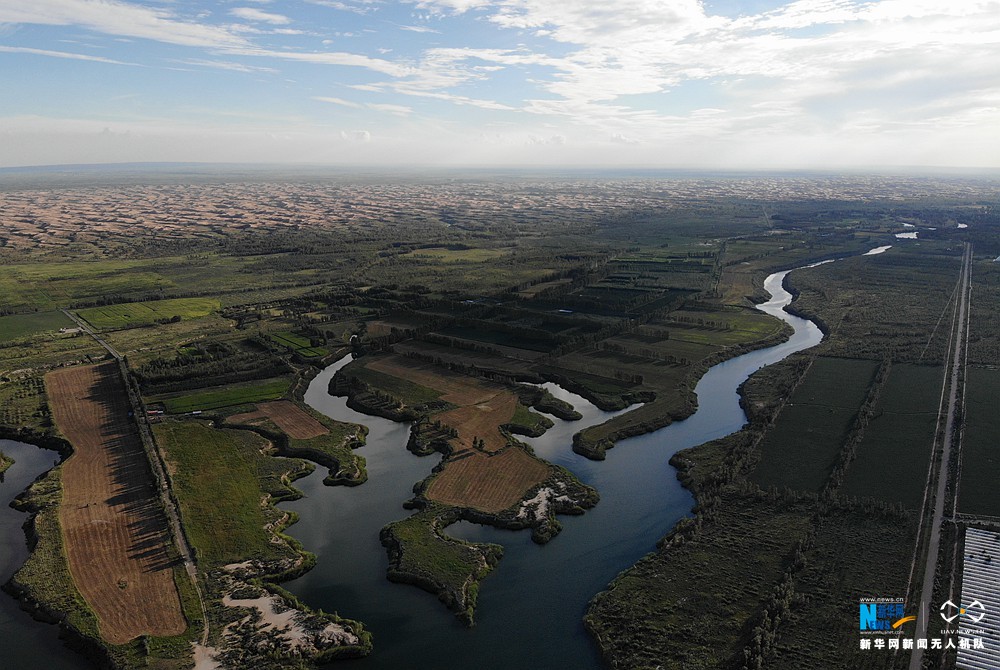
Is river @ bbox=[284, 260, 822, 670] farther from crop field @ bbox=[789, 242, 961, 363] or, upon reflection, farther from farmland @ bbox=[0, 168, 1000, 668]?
crop field @ bbox=[789, 242, 961, 363]

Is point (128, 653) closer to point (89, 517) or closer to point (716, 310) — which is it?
point (89, 517)

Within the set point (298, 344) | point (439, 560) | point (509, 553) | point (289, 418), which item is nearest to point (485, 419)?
point (289, 418)

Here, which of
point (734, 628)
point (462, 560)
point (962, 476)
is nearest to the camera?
point (734, 628)

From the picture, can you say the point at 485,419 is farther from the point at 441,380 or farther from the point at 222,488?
the point at 222,488

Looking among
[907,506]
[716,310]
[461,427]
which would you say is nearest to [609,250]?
[716,310]

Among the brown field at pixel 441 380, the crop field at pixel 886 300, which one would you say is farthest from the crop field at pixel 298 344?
the crop field at pixel 886 300

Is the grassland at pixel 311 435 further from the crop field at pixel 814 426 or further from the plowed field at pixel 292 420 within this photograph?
the crop field at pixel 814 426

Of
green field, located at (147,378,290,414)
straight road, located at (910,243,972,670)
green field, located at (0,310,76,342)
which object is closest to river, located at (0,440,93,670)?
green field, located at (147,378,290,414)
